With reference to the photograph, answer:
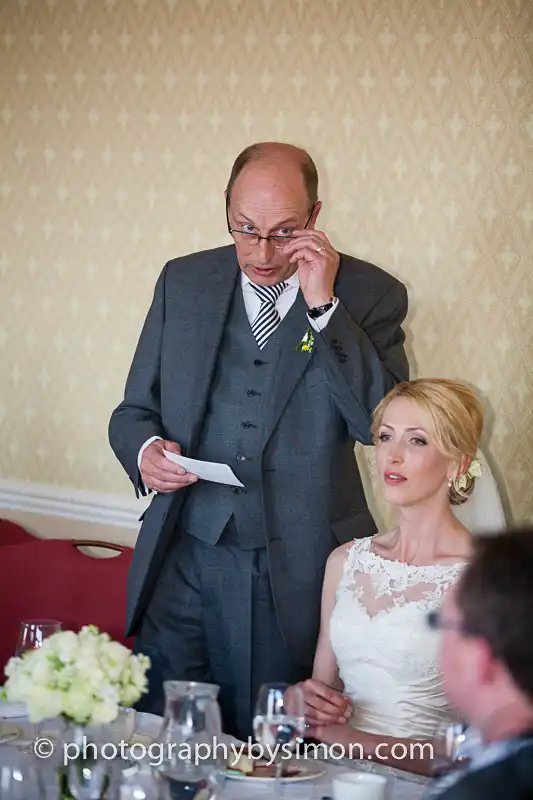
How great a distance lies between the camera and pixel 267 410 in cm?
278

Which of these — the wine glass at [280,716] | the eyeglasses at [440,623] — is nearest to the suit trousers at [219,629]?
the wine glass at [280,716]

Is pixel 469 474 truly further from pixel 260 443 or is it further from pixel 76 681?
pixel 76 681

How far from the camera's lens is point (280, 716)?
1709 mm

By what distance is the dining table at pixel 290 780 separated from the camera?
1.83 meters

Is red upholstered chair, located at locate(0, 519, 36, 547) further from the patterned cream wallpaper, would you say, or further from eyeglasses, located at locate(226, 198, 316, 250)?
eyeglasses, located at locate(226, 198, 316, 250)

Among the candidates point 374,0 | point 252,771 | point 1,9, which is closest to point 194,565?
point 252,771

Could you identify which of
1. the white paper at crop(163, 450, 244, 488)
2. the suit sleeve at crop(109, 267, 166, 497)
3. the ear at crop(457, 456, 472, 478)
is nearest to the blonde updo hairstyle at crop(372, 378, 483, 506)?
the ear at crop(457, 456, 472, 478)

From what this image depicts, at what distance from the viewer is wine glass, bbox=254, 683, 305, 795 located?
171cm

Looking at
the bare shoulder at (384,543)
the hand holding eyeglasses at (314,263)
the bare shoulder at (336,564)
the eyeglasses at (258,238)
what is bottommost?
the bare shoulder at (336,564)

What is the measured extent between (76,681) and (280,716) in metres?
0.32

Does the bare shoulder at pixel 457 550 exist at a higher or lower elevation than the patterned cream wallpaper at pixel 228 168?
lower

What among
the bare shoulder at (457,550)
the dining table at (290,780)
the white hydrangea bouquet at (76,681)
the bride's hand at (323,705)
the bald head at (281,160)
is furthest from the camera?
the bald head at (281,160)

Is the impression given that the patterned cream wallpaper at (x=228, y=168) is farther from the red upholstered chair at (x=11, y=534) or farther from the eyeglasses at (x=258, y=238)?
the eyeglasses at (x=258, y=238)

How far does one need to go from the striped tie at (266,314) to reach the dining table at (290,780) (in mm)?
1081
